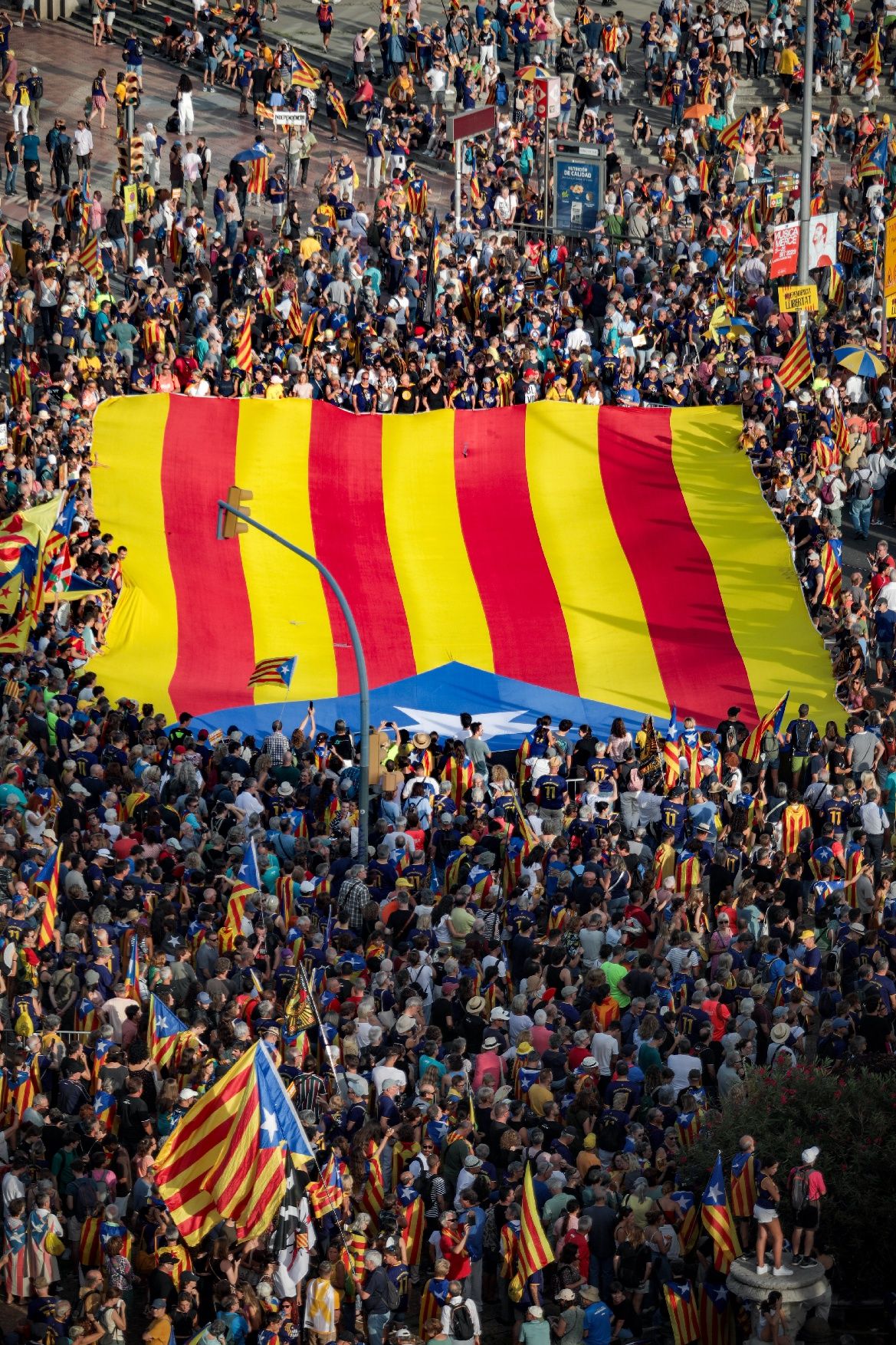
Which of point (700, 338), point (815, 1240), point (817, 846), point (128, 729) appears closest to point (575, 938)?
point (817, 846)

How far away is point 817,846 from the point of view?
24203 mm

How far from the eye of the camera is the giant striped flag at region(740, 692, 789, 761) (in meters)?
27.0

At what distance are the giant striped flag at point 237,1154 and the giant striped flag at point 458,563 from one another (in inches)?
436

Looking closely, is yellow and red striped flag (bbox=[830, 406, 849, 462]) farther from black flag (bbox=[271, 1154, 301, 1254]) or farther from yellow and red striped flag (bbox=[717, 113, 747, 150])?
black flag (bbox=[271, 1154, 301, 1254])

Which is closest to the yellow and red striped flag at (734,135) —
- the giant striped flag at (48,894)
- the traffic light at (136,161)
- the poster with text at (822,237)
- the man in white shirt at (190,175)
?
the poster with text at (822,237)

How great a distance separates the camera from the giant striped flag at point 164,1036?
68.1 feet

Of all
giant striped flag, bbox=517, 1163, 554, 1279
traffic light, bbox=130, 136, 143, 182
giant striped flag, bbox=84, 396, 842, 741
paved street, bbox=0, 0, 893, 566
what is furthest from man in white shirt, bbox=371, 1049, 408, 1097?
paved street, bbox=0, 0, 893, 566

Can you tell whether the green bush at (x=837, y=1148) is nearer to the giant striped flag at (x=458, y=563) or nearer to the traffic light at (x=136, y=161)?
the giant striped flag at (x=458, y=563)

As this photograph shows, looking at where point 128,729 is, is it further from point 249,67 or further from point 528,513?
point 249,67

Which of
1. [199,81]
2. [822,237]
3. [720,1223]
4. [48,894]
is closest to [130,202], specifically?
[199,81]

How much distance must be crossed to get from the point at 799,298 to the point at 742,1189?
768 inches

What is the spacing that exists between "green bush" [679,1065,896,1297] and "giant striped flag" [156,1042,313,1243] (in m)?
3.11

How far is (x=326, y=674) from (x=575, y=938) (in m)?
8.51


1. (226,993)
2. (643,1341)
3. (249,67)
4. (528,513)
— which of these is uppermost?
(249,67)
